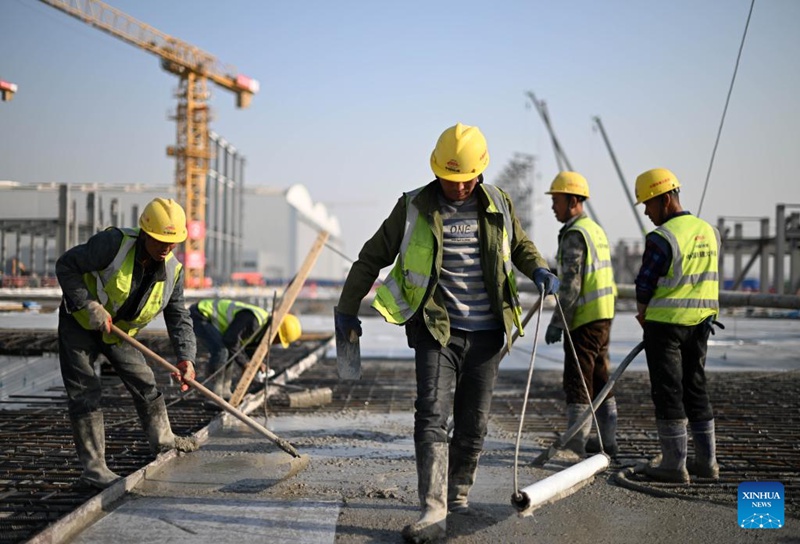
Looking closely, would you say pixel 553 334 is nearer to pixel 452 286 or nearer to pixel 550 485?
pixel 452 286

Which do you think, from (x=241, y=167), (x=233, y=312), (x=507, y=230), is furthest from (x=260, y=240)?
(x=507, y=230)

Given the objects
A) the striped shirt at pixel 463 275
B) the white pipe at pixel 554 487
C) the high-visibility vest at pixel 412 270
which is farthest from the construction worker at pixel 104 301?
the white pipe at pixel 554 487

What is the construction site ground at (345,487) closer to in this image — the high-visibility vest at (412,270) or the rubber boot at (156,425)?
the rubber boot at (156,425)

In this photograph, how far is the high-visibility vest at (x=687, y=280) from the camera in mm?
4289

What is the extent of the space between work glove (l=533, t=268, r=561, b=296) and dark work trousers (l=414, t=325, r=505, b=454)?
10.6 inches

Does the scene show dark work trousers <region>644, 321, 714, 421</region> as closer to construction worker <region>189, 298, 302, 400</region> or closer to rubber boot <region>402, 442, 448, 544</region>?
rubber boot <region>402, 442, 448, 544</region>

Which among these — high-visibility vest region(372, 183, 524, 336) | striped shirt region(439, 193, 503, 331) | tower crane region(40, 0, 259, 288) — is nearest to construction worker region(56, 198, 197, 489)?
high-visibility vest region(372, 183, 524, 336)

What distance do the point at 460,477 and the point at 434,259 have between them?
95cm

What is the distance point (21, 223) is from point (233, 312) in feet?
18.3

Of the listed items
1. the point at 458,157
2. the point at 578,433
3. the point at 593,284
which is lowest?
the point at 578,433

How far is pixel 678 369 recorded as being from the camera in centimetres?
431

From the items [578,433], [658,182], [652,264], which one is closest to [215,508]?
[578,433]

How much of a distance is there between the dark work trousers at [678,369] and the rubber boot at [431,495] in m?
1.45

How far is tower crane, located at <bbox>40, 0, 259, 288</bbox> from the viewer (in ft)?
146
